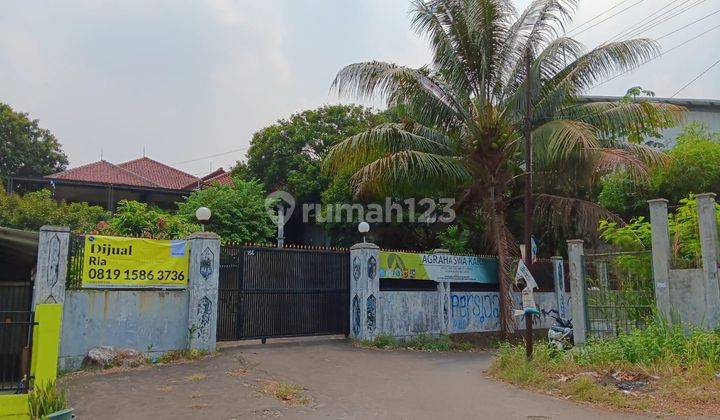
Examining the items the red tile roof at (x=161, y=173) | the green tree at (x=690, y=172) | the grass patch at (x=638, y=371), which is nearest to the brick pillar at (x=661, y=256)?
the grass patch at (x=638, y=371)

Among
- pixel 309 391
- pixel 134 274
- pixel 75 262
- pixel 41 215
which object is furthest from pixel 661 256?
pixel 41 215

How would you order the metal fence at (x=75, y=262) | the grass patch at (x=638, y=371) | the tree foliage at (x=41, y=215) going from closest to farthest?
the grass patch at (x=638, y=371) < the metal fence at (x=75, y=262) < the tree foliage at (x=41, y=215)

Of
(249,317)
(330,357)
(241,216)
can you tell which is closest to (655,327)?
(330,357)

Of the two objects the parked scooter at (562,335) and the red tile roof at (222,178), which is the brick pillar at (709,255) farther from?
the red tile roof at (222,178)

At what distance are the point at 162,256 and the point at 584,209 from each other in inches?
427

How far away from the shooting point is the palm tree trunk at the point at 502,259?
51.7ft

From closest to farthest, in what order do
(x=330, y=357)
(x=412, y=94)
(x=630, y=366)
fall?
(x=630, y=366), (x=330, y=357), (x=412, y=94)

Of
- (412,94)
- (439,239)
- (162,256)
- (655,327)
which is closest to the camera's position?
(655,327)

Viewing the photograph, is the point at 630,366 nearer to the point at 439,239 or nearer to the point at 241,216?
the point at 439,239

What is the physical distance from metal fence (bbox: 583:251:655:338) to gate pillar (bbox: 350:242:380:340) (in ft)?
15.6

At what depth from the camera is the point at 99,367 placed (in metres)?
9.84

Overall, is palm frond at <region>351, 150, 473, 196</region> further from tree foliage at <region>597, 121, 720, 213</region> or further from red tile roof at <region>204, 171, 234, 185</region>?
red tile roof at <region>204, 171, 234, 185</region>

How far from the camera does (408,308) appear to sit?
14445mm

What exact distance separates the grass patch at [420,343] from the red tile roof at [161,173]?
22.0 meters
